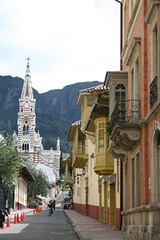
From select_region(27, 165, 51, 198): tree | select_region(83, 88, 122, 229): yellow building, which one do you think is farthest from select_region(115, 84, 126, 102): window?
select_region(27, 165, 51, 198): tree

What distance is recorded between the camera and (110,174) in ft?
81.0

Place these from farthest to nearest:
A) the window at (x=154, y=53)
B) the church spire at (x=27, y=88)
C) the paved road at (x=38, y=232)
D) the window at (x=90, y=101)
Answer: the church spire at (x=27, y=88), the window at (x=90, y=101), the paved road at (x=38, y=232), the window at (x=154, y=53)

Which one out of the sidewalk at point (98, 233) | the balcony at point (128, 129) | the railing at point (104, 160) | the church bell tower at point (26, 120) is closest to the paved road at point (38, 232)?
the sidewalk at point (98, 233)

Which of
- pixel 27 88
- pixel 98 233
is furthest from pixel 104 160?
pixel 27 88

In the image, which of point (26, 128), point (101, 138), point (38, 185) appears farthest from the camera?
point (26, 128)

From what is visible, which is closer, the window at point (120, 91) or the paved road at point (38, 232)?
the paved road at point (38, 232)

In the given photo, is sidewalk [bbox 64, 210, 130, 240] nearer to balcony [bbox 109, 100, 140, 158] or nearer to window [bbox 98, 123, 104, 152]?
balcony [bbox 109, 100, 140, 158]

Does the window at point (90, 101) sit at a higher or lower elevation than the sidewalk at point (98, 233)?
higher

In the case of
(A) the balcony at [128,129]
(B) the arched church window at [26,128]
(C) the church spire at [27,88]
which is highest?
(C) the church spire at [27,88]

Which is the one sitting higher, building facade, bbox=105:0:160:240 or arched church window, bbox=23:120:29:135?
arched church window, bbox=23:120:29:135

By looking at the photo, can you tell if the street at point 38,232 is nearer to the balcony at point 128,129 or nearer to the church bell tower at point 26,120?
the balcony at point 128,129

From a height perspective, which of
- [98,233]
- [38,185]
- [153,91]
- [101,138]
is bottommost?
[98,233]

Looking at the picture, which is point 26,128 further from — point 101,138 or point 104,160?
point 104,160

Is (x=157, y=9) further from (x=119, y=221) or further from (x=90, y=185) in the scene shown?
(x=90, y=185)
